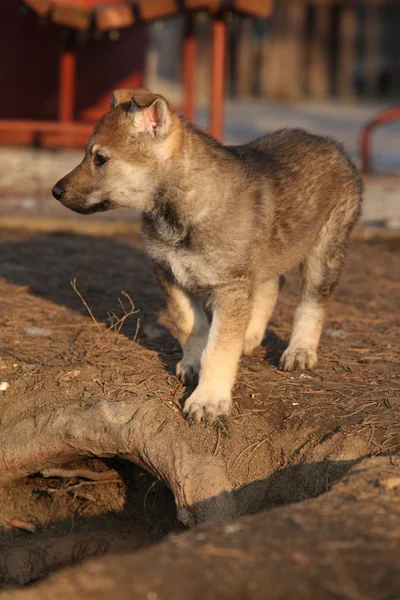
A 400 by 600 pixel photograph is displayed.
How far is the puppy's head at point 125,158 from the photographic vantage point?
4.59 metres

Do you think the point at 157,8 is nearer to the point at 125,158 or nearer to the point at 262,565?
the point at 125,158

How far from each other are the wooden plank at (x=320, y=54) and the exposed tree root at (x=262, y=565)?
20096 mm

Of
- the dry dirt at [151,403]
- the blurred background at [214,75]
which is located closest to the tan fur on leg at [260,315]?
the dry dirt at [151,403]

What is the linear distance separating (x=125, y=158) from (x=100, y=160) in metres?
0.15

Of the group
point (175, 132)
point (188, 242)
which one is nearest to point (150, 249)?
point (188, 242)

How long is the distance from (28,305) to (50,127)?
620 centimetres

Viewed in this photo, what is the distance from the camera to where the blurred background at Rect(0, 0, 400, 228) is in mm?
10898

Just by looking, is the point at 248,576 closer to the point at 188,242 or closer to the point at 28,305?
the point at 188,242

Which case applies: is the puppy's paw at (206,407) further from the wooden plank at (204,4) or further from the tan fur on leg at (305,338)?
the wooden plank at (204,4)

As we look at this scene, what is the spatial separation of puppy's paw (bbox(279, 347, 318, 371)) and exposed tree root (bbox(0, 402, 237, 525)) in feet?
3.10

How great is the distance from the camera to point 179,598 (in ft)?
9.71

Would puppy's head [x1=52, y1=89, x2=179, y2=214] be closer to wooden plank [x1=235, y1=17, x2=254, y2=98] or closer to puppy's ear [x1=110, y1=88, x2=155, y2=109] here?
puppy's ear [x1=110, y1=88, x2=155, y2=109]

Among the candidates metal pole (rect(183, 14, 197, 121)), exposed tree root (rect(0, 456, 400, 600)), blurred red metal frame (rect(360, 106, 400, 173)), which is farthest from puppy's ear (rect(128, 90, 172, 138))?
metal pole (rect(183, 14, 197, 121))

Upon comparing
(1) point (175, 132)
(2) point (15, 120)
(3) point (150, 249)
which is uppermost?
(1) point (175, 132)
